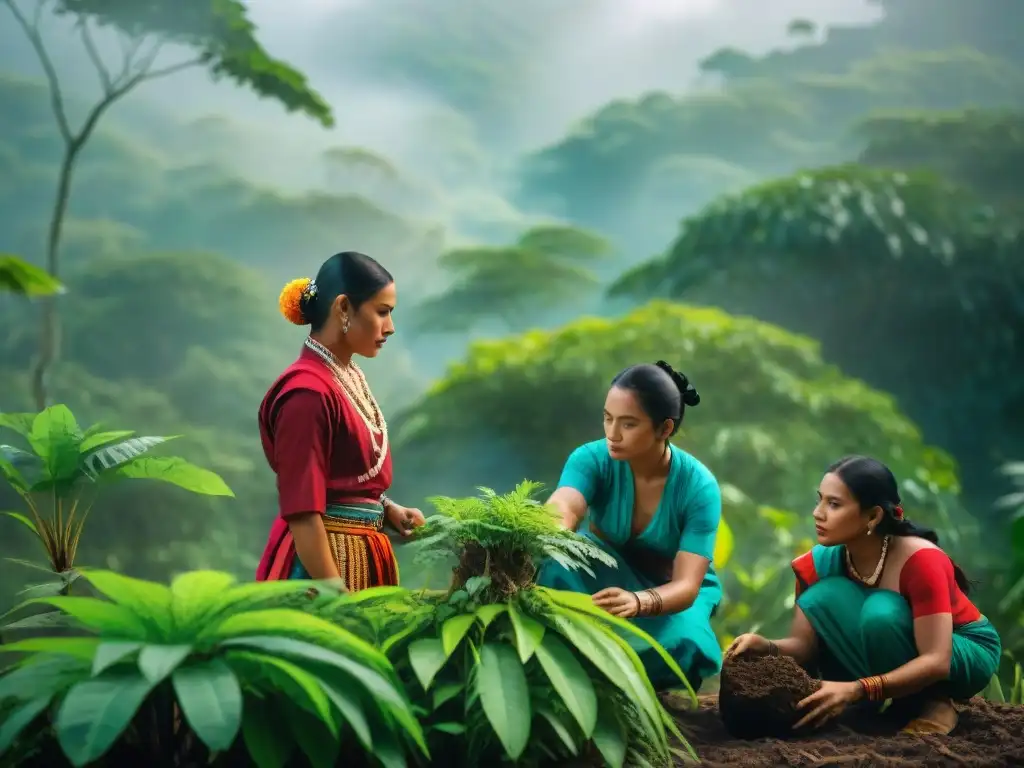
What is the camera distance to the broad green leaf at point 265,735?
1783 millimetres

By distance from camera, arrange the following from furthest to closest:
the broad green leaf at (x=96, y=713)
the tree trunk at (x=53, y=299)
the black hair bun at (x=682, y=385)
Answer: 1. the tree trunk at (x=53, y=299)
2. the black hair bun at (x=682, y=385)
3. the broad green leaf at (x=96, y=713)

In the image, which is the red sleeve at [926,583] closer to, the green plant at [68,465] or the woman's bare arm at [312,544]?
the woman's bare arm at [312,544]

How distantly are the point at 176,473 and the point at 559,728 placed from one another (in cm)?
119

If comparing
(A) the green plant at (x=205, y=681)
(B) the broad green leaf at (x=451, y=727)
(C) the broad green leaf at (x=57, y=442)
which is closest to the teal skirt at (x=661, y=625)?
(B) the broad green leaf at (x=451, y=727)

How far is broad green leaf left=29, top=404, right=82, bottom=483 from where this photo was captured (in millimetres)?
2523

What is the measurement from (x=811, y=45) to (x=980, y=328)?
318cm

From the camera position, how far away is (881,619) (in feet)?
8.49

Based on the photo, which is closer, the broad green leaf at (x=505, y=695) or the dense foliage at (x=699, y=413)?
the broad green leaf at (x=505, y=695)

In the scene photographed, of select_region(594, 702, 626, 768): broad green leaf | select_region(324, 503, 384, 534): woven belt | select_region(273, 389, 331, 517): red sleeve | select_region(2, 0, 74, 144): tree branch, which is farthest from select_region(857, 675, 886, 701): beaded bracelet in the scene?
select_region(2, 0, 74, 144): tree branch

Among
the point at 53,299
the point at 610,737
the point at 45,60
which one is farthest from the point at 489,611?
the point at 45,60

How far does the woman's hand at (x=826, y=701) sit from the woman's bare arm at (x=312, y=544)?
48.4 inches

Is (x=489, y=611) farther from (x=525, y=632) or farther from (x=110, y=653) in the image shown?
(x=110, y=653)

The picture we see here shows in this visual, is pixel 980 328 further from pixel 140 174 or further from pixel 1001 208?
pixel 140 174

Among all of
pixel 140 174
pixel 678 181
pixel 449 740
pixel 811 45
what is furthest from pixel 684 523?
pixel 811 45
